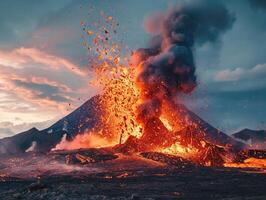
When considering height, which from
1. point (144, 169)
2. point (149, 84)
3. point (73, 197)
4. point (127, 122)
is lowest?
point (73, 197)

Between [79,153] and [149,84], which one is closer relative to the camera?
[79,153]

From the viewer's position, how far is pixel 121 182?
60188mm

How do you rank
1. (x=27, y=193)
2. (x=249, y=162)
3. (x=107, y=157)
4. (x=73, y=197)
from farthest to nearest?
(x=249, y=162), (x=107, y=157), (x=27, y=193), (x=73, y=197)

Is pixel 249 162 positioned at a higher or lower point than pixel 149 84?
lower

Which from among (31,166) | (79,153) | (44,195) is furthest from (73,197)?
(79,153)

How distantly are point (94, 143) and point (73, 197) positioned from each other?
109946 mm

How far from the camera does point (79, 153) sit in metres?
99.7

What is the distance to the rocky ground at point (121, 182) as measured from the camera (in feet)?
145

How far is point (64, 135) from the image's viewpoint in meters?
169

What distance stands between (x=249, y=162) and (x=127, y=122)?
138ft

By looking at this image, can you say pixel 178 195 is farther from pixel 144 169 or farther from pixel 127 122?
pixel 127 122

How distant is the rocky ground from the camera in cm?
4422

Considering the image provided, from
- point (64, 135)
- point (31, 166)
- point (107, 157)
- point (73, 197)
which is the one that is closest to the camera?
point (73, 197)

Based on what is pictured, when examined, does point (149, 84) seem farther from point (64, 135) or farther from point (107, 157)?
point (64, 135)
